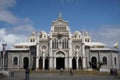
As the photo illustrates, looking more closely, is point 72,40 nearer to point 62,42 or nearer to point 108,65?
point 62,42

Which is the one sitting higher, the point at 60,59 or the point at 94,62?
the point at 60,59

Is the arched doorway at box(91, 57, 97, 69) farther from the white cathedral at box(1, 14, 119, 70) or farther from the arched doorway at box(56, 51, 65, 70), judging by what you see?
the arched doorway at box(56, 51, 65, 70)

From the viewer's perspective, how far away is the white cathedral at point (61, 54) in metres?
75.3

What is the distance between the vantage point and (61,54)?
2970 inches

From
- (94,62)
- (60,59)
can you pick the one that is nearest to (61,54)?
(60,59)

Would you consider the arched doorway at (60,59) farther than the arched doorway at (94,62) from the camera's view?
No

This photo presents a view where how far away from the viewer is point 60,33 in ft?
250

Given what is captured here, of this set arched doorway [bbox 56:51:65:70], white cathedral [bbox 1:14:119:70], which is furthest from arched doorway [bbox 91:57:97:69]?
arched doorway [bbox 56:51:65:70]

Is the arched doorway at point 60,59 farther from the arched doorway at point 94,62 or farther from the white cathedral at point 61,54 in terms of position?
the arched doorway at point 94,62

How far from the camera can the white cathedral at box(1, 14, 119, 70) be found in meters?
75.3

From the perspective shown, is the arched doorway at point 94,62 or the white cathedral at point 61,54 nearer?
the white cathedral at point 61,54

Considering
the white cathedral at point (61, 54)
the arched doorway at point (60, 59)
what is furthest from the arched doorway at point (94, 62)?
the arched doorway at point (60, 59)

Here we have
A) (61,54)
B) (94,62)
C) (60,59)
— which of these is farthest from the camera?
(94,62)

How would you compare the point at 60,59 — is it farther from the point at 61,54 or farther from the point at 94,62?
the point at 94,62
